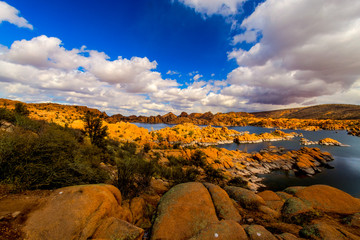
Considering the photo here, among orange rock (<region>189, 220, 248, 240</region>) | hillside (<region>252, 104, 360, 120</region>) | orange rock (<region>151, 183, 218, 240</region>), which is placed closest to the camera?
orange rock (<region>189, 220, 248, 240</region>)

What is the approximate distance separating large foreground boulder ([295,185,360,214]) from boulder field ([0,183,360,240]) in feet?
0.12

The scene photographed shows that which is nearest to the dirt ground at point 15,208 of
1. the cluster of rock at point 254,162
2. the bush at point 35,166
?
the bush at point 35,166

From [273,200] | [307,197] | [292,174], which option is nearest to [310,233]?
[273,200]

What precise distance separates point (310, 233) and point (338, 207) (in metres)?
4.42

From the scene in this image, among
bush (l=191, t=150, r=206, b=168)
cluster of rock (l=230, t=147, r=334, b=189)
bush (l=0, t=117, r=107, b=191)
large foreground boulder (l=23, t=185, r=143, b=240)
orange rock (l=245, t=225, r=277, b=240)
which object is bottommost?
cluster of rock (l=230, t=147, r=334, b=189)

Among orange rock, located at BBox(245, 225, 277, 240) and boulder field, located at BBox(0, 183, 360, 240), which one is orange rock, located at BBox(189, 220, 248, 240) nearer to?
boulder field, located at BBox(0, 183, 360, 240)

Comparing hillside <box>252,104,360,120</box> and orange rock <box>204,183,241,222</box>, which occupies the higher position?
hillside <box>252,104,360,120</box>

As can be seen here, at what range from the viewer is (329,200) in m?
6.71

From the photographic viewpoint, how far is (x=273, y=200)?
6.99m

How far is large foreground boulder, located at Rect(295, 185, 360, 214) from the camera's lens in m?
6.28

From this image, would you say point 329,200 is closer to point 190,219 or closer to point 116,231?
point 190,219

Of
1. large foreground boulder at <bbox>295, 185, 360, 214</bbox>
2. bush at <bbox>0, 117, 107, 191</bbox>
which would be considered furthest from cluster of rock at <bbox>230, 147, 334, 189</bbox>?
bush at <bbox>0, 117, 107, 191</bbox>

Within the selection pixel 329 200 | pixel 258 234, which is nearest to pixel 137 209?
pixel 258 234

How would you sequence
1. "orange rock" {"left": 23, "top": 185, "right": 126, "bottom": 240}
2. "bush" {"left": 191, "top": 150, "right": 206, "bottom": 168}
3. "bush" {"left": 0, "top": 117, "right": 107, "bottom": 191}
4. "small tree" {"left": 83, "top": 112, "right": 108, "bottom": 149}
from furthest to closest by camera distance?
"bush" {"left": 191, "top": 150, "right": 206, "bottom": 168}, "small tree" {"left": 83, "top": 112, "right": 108, "bottom": 149}, "bush" {"left": 0, "top": 117, "right": 107, "bottom": 191}, "orange rock" {"left": 23, "top": 185, "right": 126, "bottom": 240}
